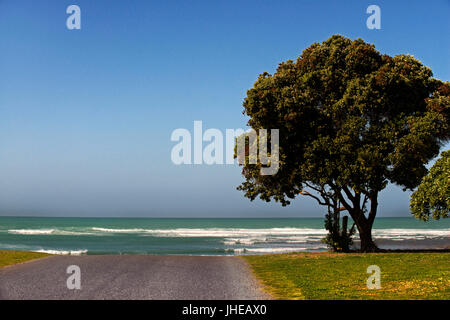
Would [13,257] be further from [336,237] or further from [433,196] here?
[433,196]

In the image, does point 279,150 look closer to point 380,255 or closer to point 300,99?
point 300,99

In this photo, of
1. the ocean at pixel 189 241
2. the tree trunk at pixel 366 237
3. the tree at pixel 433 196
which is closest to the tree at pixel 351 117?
the tree trunk at pixel 366 237

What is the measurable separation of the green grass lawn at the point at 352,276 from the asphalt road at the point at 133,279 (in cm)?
115

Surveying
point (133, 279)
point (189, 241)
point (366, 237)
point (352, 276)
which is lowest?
point (189, 241)

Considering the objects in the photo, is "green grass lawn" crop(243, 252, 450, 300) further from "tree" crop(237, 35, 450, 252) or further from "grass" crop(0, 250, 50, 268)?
"grass" crop(0, 250, 50, 268)

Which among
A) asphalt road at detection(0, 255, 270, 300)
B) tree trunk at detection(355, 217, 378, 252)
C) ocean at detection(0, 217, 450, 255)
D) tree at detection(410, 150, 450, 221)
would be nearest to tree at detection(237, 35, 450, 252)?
tree trunk at detection(355, 217, 378, 252)

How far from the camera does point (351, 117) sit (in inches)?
994

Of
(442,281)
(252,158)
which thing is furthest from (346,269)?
(252,158)

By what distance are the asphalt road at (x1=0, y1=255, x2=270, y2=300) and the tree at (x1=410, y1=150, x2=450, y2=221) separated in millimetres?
8565

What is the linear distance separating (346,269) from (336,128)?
9812 millimetres

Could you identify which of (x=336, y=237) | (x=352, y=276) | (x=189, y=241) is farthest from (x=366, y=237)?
(x=189, y=241)

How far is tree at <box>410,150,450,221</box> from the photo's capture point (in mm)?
18984

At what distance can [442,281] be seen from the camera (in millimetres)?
15383

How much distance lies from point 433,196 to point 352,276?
5610 millimetres
